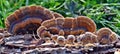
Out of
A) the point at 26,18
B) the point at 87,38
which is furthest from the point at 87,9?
the point at 87,38

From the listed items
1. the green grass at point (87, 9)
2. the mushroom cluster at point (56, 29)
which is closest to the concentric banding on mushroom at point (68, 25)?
the mushroom cluster at point (56, 29)

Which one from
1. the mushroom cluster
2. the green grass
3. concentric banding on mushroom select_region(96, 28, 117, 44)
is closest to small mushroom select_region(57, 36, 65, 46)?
the mushroom cluster

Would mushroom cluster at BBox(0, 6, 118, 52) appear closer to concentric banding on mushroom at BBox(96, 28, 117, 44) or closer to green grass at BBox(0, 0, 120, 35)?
concentric banding on mushroom at BBox(96, 28, 117, 44)

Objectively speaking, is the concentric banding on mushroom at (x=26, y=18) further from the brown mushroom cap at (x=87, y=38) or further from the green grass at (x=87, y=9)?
the green grass at (x=87, y=9)

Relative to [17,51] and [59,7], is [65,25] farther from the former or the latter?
[59,7]

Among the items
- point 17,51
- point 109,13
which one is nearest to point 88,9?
point 109,13

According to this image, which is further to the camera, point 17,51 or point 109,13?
point 109,13

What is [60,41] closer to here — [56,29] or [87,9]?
[56,29]

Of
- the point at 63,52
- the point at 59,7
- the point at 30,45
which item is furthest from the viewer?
the point at 59,7
